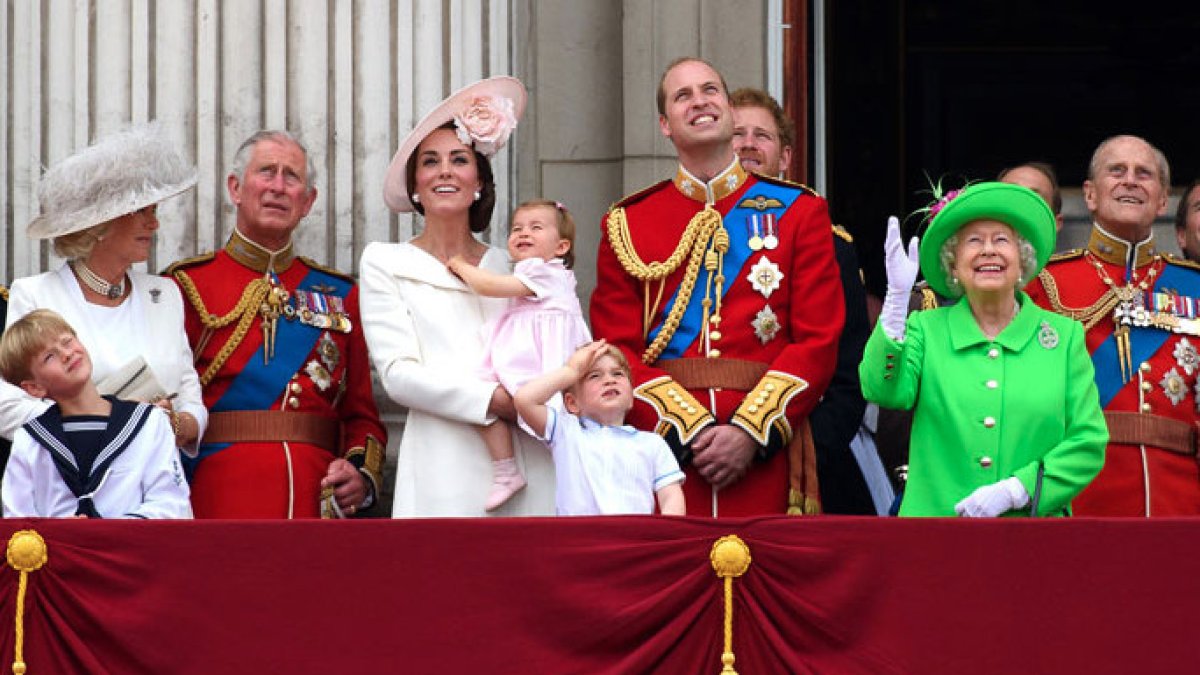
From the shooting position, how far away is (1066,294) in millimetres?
7980

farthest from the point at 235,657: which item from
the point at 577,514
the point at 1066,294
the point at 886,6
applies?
the point at 886,6

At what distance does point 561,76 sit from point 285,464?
2.02 meters

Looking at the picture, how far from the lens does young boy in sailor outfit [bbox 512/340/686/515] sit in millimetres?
7129

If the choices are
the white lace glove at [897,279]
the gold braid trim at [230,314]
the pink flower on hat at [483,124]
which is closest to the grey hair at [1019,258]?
the white lace glove at [897,279]

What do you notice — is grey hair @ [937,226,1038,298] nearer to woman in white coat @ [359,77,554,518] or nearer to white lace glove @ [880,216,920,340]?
white lace glove @ [880,216,920,340]

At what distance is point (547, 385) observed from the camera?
23.7ft

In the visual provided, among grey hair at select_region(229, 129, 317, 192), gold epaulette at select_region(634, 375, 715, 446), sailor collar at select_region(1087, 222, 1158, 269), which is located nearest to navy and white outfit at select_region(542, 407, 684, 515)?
gold epaulette at select_region(634, 375, 715, 446)

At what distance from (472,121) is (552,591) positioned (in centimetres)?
159

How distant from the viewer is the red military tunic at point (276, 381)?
306 inches

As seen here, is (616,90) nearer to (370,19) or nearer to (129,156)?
(370,19)

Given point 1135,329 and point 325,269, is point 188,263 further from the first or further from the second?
point 1135,329

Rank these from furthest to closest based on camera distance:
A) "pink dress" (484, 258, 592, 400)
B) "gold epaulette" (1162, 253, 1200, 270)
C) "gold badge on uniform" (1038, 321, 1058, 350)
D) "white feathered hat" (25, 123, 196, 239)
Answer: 1. "gold epaulette" (1162, 253, 1200, 270)
2. "white feathered hat" (25, 123, 196, 239)
3. "pink dress" (484, 258, 592, 400)
4. "gold badge on uniform" (1038, 321, 1058, 350)

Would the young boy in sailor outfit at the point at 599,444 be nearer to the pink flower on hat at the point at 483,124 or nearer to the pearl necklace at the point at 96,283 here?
the pink flower on hat at the point at 483,124

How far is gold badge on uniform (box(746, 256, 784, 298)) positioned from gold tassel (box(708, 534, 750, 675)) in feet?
3.66
